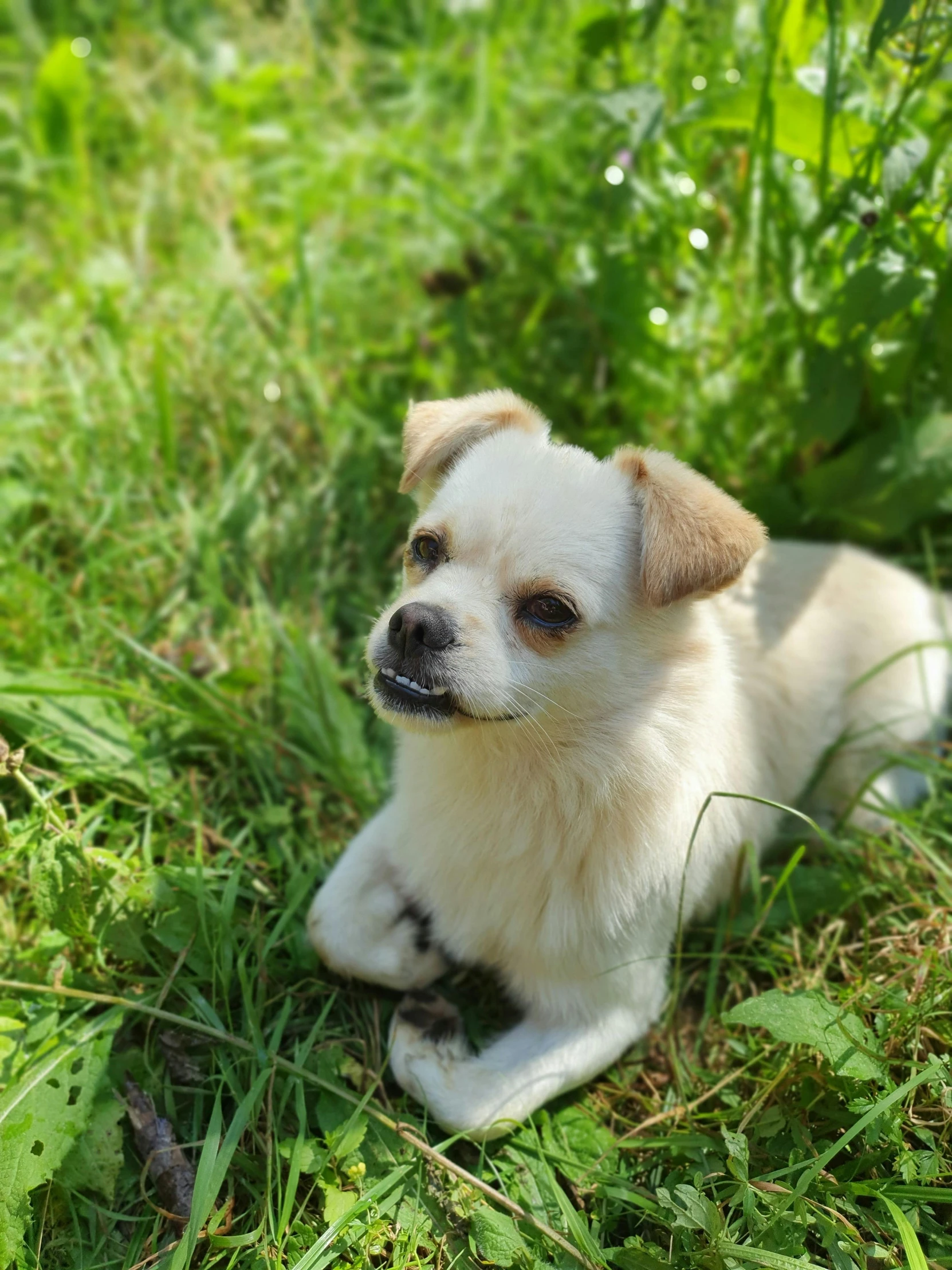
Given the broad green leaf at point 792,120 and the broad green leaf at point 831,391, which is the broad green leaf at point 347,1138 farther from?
the broad green leaf at point 792,120

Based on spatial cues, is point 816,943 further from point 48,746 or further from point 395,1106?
point 48,746

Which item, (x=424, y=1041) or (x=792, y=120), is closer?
(x=424, y=1041)

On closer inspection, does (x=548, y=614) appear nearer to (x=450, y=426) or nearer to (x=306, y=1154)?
(x=450, y=426)

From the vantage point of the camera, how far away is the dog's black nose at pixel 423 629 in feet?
7.06

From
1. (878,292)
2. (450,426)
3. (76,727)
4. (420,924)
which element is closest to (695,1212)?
(420,924)

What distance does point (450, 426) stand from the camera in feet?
8.71

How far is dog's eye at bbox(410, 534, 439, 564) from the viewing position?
7.98 ft

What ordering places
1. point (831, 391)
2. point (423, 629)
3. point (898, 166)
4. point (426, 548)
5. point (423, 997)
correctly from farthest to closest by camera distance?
point (831, 391) < point (898, 166) < point (423, 997) < point (426, 548) < point (423, 629)

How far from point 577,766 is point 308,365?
108 inches

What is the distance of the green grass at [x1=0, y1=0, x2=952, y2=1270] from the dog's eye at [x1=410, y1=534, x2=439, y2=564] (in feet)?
2.36

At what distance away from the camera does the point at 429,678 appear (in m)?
2.16

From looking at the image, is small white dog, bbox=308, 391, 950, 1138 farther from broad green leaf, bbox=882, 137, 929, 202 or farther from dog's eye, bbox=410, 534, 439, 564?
broad green leaf, bbox=882, 137, 929, 202

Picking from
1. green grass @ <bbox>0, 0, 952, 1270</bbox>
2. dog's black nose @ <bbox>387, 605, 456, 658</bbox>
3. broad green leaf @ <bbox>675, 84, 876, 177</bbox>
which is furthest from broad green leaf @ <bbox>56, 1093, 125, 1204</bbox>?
broad green leaf @ <bbox>675, 84, 876, 177</bbox>

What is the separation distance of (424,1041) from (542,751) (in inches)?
34.6
